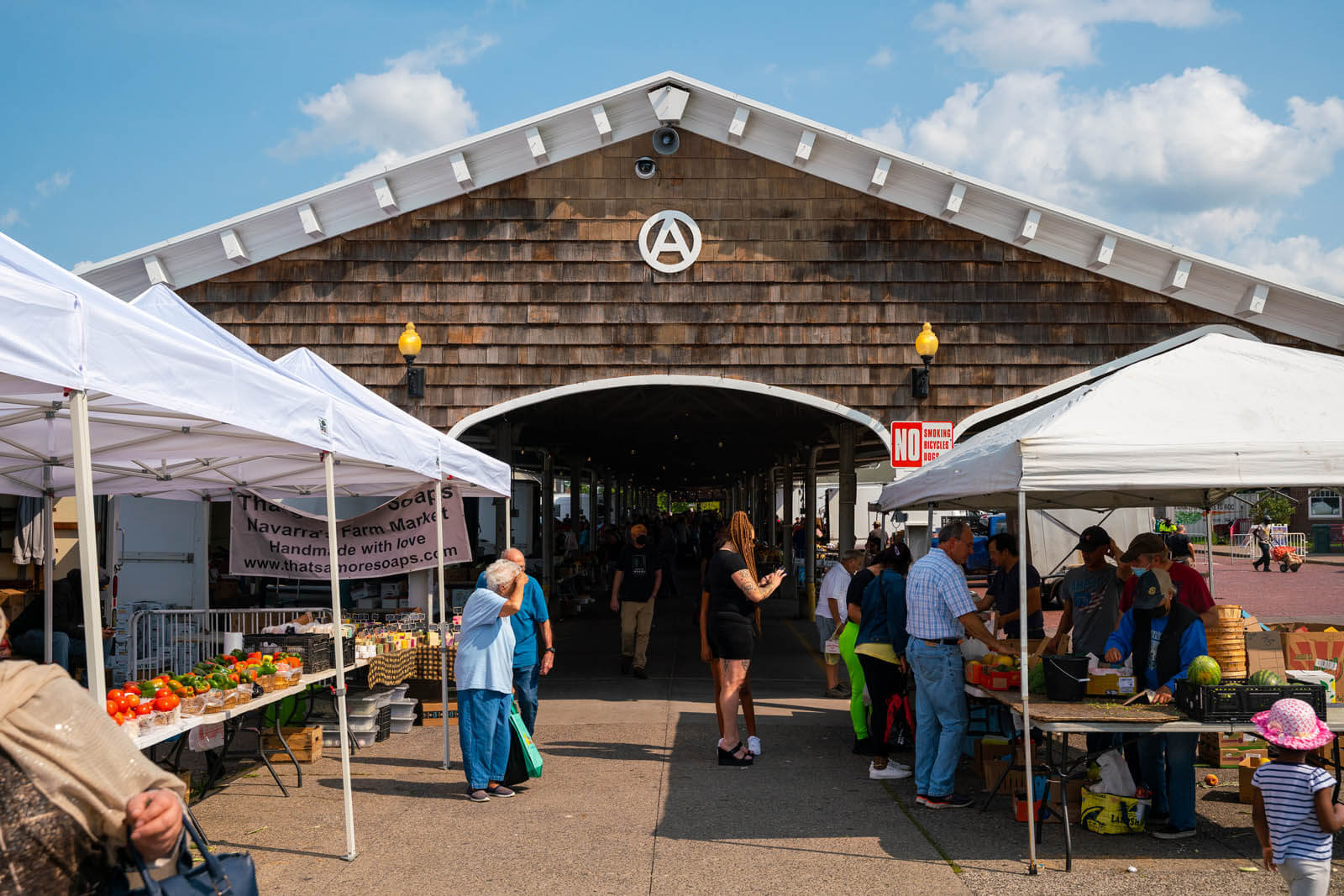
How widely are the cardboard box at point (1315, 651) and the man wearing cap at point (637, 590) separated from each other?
7611 millimetres

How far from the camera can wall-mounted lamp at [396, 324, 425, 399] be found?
1289cm

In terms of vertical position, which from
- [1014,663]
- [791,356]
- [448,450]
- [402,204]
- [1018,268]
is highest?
[402,204]

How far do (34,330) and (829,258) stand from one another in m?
10.5

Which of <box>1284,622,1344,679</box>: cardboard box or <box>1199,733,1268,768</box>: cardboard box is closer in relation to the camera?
<box>1284,622,1344,679</box>: cardboard box

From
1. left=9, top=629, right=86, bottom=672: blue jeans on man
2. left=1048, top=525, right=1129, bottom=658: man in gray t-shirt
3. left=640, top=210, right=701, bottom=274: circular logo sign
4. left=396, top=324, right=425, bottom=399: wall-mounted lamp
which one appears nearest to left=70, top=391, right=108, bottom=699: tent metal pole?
left=9, top=629, right=86, bottom=672: blue jeans on man

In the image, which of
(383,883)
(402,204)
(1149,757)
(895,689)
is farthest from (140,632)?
(1149,757)

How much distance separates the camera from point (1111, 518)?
54.9 feet

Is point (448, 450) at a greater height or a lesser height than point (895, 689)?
greater

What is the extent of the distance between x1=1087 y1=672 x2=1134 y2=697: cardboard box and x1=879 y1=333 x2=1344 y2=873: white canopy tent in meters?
0.57

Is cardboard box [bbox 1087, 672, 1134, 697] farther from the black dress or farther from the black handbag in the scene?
the black handbag

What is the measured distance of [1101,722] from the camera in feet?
19.7

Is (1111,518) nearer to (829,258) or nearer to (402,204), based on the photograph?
(829,258)

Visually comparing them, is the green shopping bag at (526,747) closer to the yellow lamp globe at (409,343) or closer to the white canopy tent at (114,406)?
the white canopy tent at (114,406)

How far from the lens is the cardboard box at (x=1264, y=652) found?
7.24 metres
